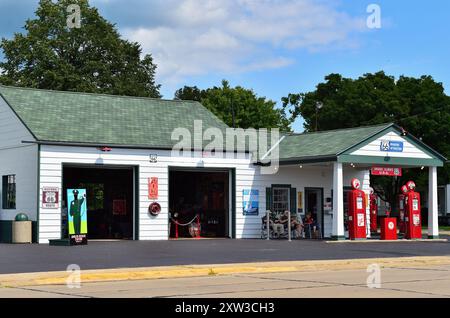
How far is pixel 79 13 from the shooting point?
63.7 m

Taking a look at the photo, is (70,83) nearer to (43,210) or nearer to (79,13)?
(79,13)

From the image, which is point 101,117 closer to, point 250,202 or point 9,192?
point 9,192

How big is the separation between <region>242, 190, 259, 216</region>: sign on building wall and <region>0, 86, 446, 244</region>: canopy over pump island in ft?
0.15

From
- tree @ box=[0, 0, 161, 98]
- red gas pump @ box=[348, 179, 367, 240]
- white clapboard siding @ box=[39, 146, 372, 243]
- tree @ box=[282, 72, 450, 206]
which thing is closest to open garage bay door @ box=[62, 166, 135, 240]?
white clapboard siding @ box=[39, 146, 372, 243]

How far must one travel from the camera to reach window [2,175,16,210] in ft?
109

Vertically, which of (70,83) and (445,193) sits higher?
(70,83)

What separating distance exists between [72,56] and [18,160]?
3174cm

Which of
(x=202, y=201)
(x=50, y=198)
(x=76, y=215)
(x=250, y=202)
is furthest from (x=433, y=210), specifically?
(x=50, y=198)

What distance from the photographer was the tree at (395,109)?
59188 millimetres

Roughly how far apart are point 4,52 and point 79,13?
6.62 metres

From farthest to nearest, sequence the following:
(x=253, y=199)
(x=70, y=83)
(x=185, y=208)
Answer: (x=70, y=83) < (x=185, y=208) < (x=253, y=199)

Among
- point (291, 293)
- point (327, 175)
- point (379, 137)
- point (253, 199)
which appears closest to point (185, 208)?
point (253, 199)

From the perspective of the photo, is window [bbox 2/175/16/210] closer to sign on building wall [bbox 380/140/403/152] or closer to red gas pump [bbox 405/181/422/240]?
sign on building wall [bbox 380/140/403/152]

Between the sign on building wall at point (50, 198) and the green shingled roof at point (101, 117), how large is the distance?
76.1 inches
